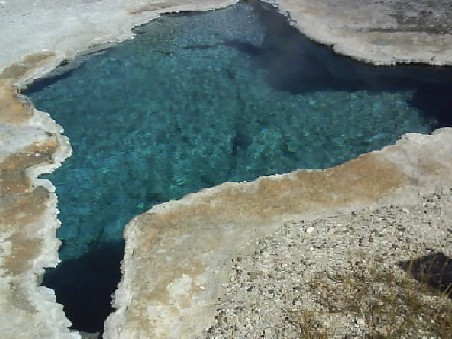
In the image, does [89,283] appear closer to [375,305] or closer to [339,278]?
[339,278]

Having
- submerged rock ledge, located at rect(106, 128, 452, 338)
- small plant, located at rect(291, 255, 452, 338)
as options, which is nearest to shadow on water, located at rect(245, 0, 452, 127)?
submerged rock ledge, located at rect(106, 128, 452, 338)

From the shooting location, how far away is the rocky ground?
513 inches

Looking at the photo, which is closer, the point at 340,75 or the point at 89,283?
the point at 89,283

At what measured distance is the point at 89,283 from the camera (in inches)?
637

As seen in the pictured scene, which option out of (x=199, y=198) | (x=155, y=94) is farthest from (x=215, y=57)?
(x=199, y=198)

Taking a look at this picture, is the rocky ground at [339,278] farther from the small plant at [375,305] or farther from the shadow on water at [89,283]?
the shadow on water at [89,283]

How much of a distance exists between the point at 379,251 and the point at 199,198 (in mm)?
5585

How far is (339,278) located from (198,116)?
11040mm

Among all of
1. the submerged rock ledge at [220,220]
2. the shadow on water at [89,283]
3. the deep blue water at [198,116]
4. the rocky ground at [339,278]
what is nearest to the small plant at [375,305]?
the rocky ground at [339,278]

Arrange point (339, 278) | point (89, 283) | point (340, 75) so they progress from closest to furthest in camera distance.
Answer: point (339, 278), point (89, 283), point (340, 75)

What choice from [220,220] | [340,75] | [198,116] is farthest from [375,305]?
[340,75]

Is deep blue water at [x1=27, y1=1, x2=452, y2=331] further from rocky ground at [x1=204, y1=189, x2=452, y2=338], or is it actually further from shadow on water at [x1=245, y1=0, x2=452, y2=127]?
rocky ground at [x1=204, y1=189, x2=452, y2=338]

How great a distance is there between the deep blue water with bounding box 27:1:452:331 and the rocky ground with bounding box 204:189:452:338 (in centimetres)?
379

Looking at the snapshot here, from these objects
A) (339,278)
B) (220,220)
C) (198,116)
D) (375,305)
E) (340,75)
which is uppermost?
(375,305)
